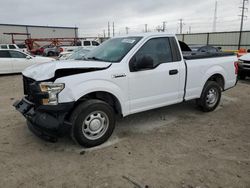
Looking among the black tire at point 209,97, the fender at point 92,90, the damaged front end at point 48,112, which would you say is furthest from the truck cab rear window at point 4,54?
the black tire at point 209,97

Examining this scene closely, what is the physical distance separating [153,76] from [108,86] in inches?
38.9

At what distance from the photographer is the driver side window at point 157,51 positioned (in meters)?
4.28

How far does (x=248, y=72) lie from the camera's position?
31.6 ft

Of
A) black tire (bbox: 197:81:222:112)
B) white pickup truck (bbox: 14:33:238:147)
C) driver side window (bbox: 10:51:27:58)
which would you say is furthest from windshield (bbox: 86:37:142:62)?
driver side window (bbox: 10:51:27:58)

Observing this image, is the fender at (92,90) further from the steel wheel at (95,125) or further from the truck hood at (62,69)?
the steel wheel at (95,125)

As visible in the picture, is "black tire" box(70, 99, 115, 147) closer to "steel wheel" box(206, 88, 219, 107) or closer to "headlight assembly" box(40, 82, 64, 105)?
"headlight assembly" box(40, 82, 64, 105)

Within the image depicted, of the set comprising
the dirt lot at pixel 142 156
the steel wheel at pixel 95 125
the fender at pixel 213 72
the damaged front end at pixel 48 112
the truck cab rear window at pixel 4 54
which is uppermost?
the truck cab rear window at pixel 4 54

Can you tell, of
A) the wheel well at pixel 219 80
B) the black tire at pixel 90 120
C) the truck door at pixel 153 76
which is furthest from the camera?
the wheel well at pixel 219 80

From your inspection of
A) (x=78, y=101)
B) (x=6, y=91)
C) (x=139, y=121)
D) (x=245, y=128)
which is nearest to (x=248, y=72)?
(x=245, y=128)

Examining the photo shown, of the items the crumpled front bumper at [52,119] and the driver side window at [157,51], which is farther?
the driver side window at [157,51]

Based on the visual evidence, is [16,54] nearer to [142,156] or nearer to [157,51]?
[157,51]

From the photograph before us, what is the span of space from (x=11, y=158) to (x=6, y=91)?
18.2 ft

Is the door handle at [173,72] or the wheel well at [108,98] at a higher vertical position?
the door handle at [173,72]

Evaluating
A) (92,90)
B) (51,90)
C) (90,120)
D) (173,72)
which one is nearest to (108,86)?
(92,90)
